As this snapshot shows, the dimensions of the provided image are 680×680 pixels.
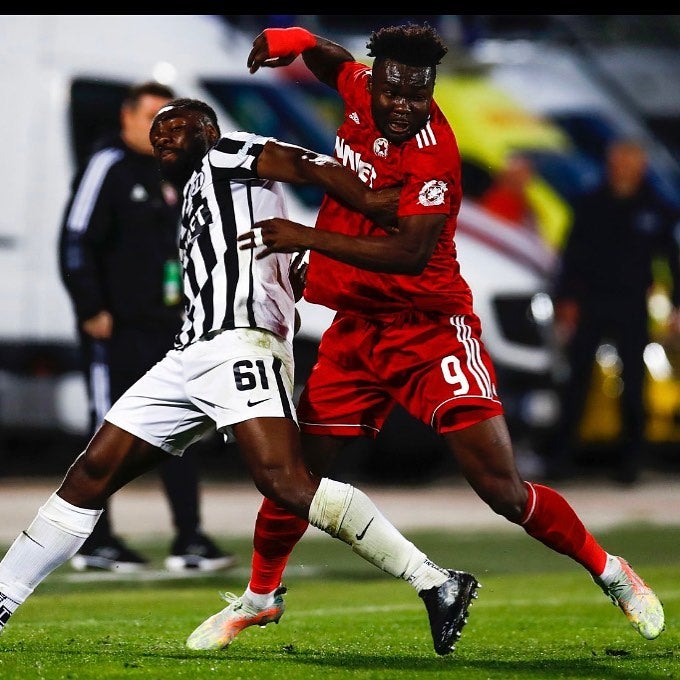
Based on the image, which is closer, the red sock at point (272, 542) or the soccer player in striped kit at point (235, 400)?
the soccer player in striped kit at point (235, 400)

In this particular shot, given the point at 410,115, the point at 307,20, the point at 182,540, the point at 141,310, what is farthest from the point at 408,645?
the point at 307,20

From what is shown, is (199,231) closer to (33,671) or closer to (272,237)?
(272,237)

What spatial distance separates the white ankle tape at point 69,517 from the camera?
6.03 meters

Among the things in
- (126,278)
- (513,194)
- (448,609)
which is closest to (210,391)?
(448,609)

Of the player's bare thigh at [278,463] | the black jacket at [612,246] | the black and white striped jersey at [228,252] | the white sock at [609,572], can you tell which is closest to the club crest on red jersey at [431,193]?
the black and white striped jersey at [228,252]

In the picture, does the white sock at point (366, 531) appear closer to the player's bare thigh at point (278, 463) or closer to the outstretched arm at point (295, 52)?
the player's bare thigh at point (278, 463)

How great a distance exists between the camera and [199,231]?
6.14 m

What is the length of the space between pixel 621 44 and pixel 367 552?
418 inches

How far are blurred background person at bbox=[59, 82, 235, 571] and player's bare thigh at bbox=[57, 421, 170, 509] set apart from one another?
2.93m

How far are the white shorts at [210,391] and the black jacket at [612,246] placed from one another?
283 inches

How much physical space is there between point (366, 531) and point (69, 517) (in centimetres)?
105

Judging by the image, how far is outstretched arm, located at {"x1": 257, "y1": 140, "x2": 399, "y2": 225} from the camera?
5.93 meters

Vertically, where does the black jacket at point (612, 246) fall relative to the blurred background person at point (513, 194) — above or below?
below

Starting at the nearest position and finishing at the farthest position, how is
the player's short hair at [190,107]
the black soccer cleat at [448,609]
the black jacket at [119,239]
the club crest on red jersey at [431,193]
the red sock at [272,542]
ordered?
1. the black soccer cleat at [448,609]
2. the club crest on red jersey at [431,193]
3. the player's short hair at [190,107]
4. the red sock at [272,542]
5. the black jacket at [119,239]
